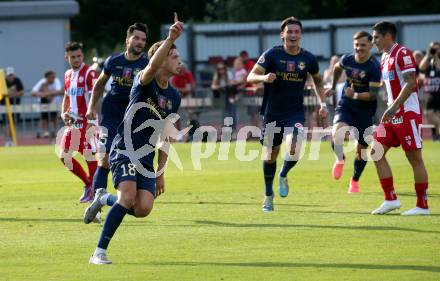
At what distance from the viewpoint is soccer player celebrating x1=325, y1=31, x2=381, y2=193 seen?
51.6 feet

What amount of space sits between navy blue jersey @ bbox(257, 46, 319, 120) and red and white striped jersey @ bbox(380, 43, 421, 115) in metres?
1.32

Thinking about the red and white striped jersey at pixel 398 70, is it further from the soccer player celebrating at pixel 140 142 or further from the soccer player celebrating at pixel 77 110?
the soccer player celebrating at pixel 77 110

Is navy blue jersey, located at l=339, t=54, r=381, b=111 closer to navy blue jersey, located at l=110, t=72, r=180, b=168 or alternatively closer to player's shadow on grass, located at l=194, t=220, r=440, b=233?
player's shadow on grass, located at l=194, t=220, r=440, b=233

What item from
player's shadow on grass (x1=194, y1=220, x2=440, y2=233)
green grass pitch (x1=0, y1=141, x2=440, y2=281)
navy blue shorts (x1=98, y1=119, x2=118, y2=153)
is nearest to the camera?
green grass pitch (x1=0, y1=141, x2=440, y2=281)

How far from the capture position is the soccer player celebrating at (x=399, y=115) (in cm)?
1309

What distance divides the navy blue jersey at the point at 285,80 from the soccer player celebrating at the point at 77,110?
2681 millimetres

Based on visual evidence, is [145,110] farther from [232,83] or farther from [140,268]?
[232,83]

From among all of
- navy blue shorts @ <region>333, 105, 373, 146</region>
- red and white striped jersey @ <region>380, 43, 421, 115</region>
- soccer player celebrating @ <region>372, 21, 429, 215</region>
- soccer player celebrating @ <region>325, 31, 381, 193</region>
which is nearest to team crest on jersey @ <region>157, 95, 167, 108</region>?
soccer player celebrating @ <region>372, 21, 429, 215</region>

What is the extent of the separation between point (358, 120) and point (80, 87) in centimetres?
389

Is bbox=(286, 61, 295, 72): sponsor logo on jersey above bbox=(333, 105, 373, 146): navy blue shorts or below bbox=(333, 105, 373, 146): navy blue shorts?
above

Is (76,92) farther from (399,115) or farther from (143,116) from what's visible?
(143,116)

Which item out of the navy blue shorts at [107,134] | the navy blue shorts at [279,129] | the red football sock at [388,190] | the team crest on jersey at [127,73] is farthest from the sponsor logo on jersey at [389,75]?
the navy blue shorts at [107,134]

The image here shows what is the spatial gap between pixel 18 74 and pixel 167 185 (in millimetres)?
17445

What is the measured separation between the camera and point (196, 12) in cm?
4944
